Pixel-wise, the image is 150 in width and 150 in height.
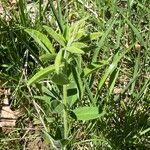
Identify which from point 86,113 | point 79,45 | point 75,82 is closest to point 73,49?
point 79,45

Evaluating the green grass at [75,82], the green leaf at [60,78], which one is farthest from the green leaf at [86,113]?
the green leaf at [60,78]

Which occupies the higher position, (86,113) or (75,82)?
(75,82)

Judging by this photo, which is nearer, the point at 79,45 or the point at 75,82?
the point at 79,45

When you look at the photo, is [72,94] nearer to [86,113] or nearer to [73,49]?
[86,113]

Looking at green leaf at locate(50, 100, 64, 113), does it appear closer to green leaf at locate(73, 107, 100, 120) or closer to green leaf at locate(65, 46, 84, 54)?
green leaf at locate(73, 107, 100, 120)

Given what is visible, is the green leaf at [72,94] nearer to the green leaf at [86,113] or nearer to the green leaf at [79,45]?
the green leaf at [86,113]

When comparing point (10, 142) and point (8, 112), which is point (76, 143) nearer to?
point (10, 142)

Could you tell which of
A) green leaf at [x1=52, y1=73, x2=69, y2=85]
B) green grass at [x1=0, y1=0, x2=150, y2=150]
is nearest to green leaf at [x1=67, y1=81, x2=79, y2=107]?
green grass at [x1=0, y1=0, x2=150, y2=150]

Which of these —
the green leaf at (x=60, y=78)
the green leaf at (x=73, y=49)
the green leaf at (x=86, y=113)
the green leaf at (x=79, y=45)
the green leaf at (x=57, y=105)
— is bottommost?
the green leaf at (x=86, y=113)
